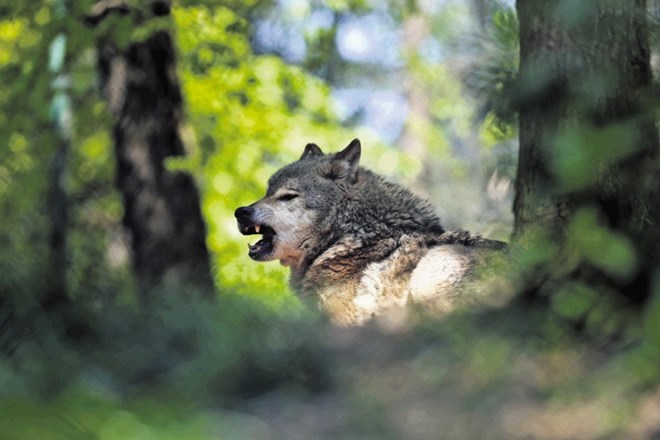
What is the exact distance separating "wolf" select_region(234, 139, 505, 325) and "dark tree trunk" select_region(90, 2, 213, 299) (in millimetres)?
3043

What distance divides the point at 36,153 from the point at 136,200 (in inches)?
70.1

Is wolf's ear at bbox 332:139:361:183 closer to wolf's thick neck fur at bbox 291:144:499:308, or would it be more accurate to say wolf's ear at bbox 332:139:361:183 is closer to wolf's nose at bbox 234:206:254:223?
wolf's thick neck fur at bbox 291:144:499:308

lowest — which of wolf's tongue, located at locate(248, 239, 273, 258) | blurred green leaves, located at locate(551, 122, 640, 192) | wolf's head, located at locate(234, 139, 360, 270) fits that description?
blurred green leaves, located at locate(551, 122, 640, 192)

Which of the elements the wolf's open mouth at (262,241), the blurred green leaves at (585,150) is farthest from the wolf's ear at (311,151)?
the blurred green leaves at (585,150)

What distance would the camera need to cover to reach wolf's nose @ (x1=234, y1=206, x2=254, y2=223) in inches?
310

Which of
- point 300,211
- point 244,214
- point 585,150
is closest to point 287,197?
point 300,211

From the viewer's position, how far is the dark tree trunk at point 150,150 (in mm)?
10977

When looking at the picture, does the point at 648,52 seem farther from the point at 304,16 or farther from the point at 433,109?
the point at 433,109

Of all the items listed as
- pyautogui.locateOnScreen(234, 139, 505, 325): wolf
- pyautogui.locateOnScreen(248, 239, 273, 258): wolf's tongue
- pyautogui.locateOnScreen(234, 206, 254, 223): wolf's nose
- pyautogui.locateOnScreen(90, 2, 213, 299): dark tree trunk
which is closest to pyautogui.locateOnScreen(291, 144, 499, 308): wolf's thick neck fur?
pyautogui.locateOnScreen(234, 139, 505, 325): wolf

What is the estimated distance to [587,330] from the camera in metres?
3.53

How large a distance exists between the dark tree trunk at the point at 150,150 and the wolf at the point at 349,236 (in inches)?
120

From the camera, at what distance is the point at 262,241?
318 inches

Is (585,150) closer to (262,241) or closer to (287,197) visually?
(287,197)

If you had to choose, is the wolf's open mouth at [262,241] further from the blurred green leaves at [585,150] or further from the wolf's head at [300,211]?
the blurred green leaves at [585,150]
